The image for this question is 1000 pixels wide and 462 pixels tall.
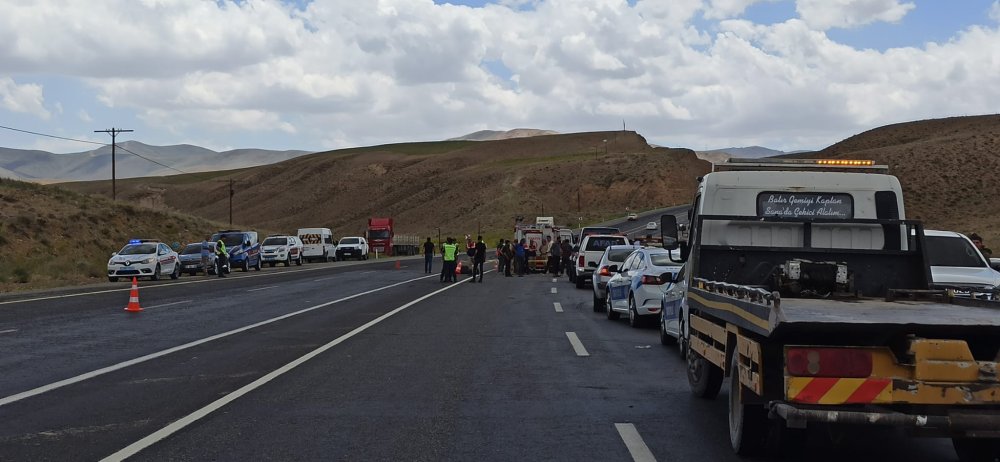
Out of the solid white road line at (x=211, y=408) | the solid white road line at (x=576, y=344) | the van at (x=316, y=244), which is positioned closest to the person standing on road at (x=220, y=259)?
the van at (x=316, y=244)

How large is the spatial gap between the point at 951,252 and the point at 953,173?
8770 centimetres

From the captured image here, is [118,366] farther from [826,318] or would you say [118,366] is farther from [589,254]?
[589,254]

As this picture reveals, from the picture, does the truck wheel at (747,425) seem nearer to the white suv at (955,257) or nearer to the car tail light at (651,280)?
the white suv at (955,257)

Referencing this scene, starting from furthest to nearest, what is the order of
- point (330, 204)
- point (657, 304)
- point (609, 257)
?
point (330, 204)
point (609, 257)
point (657, 304)

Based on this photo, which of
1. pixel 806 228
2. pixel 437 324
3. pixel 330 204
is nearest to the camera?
pixel 806 228

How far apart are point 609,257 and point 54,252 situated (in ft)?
126

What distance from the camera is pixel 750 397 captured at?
7.03 meters

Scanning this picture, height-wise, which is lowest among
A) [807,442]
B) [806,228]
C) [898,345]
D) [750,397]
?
[807,442]

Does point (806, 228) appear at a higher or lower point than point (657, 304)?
higher

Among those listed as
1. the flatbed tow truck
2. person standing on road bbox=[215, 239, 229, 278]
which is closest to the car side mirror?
the flatbed tow truck

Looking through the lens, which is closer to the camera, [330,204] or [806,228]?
[806,228]

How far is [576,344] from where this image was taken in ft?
49.8

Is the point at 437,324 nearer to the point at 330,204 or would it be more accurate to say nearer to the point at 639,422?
the point at 639,422

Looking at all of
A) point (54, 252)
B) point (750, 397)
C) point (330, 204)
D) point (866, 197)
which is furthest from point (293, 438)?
point (330, 204)
